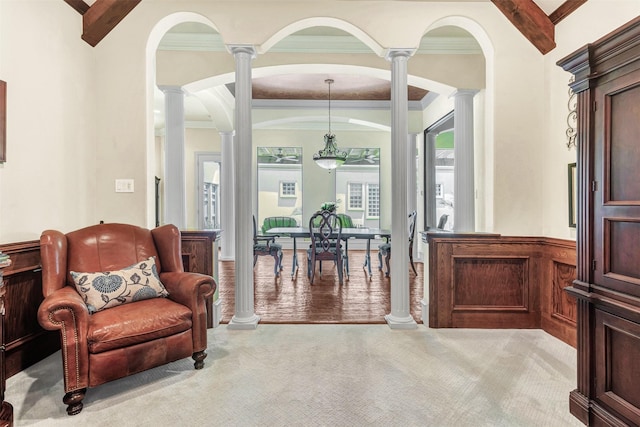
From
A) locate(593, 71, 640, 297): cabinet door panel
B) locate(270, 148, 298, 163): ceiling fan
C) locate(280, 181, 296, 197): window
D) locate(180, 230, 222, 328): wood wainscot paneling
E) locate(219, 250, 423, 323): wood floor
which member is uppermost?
locate(270, 148, 298, 163): ceiling fan

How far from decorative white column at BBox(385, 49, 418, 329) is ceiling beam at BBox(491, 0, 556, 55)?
0.86 meters

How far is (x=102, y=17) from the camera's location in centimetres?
290

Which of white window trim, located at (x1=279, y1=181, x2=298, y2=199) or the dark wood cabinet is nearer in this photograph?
the dark wood cabinet

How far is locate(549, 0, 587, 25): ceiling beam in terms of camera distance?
261 centimetres

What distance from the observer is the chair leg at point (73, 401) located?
1.84m

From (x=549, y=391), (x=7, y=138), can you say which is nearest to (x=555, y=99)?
(x=549, y=391)

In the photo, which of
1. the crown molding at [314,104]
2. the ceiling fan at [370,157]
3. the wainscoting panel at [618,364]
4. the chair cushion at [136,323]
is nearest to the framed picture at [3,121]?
the chair cushion at [136,323]

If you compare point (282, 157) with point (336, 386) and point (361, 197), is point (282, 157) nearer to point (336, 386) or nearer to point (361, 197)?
point (361, 197)

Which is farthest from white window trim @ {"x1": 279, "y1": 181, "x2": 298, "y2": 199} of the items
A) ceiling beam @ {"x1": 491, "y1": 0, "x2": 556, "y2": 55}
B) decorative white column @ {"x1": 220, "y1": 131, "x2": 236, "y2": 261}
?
ceiling beam @ {"x1": 491, "y1": 0, "x2": 556, "y2": 55}

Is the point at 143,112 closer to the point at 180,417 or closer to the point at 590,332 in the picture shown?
the point at 180,417

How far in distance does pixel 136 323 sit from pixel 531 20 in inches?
148

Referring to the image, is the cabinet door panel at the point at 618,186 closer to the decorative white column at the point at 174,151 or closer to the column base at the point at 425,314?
the column base at the point at 425,314

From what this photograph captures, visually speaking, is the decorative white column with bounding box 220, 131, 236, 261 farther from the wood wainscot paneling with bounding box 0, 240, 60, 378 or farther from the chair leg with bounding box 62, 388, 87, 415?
the chair leg with bounding box 62, 388, 87, 415

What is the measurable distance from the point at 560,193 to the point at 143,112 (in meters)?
3.60
